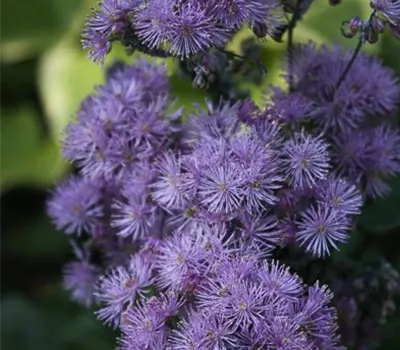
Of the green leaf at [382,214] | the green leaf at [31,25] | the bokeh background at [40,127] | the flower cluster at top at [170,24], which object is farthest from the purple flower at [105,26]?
the green leaf at [31,25]

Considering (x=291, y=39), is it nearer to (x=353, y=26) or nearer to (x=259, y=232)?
(x=353, y=26)

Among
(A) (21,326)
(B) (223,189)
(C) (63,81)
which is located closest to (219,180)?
(B) (223,189)

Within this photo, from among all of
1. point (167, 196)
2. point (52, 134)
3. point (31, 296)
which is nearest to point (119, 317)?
point (167, 196)

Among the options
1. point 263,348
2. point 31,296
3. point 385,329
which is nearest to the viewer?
point 263,348

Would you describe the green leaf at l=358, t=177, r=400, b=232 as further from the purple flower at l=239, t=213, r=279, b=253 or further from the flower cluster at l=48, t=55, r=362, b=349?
the purple flower at l=239, t=213, r=279, b=253

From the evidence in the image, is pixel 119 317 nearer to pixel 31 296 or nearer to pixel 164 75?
pixel 164 75
